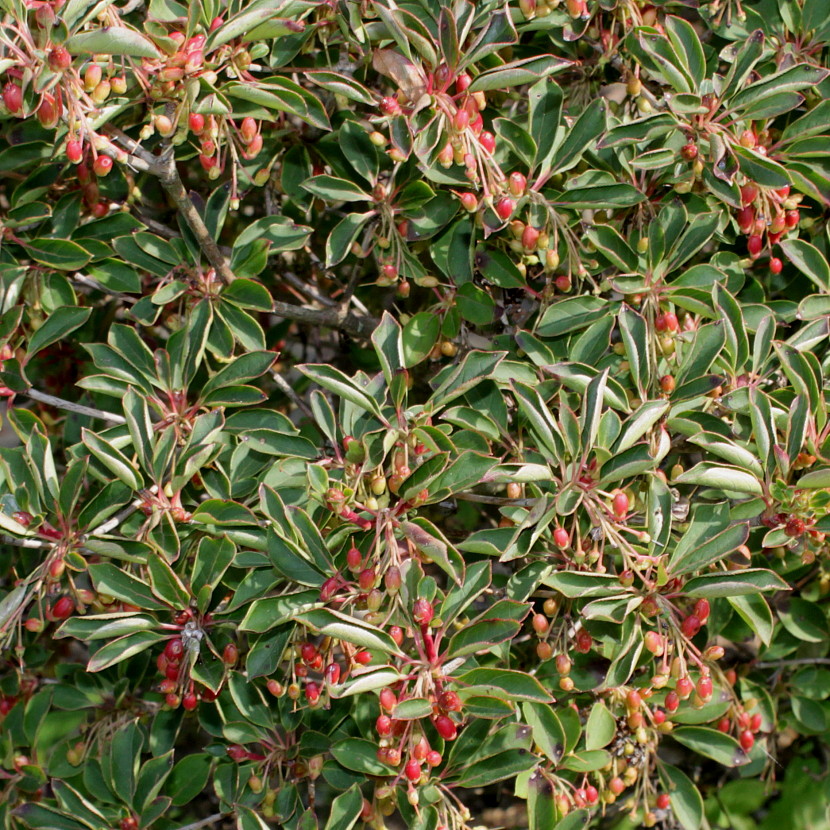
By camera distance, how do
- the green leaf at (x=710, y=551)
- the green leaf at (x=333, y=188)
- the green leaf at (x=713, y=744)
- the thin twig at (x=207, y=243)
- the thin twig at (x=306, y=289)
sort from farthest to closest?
the thin twig at (x=306, y=289) → the green leaf at (x=713, y=744) → the green leaf at (x=333, y=188) → the thin twig at (x=207, y=243) → the green leaf at (x=710, y=551)

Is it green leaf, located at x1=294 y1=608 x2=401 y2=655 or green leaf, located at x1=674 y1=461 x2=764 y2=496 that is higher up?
green leaf, located at x1=674 y1=461 x2=764 y2=496

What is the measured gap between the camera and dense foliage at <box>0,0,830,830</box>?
1.29 metres

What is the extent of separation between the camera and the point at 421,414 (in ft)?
4.50

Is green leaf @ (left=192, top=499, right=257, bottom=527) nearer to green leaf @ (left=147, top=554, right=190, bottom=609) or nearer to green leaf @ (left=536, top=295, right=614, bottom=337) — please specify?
green leaf @ (left=147, top=554, right=190, bottom=609)

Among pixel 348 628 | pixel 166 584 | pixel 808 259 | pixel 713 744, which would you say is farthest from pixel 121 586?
pixel 808 259

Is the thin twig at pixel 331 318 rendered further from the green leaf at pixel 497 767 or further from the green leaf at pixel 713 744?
the green leaf at pixel 713 744

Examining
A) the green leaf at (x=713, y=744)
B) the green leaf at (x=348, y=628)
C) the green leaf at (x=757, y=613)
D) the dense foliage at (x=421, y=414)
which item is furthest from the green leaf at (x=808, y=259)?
the green leaf at (x=348, y=628)

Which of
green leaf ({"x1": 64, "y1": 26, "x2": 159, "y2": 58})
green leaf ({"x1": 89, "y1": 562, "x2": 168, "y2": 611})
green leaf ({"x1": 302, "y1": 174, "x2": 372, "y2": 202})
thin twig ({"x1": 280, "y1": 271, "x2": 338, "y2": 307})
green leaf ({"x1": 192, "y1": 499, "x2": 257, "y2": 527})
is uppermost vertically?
green leaf ({"x1": 64, "y1": 26, "x2": 159, "y2": 58})

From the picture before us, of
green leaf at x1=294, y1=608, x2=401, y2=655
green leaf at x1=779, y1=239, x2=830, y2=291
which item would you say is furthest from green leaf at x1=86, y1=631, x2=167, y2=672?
green leaf at x1=779, y1=239, x2=830, y2=291

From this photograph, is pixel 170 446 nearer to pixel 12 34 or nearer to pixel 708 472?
pixel 12 34

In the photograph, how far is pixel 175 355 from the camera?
4.94 ft

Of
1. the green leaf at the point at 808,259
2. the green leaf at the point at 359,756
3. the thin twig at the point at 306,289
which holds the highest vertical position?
the green leaf at the point at 808,259

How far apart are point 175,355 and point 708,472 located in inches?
34.7

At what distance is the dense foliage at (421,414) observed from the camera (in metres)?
1.29
